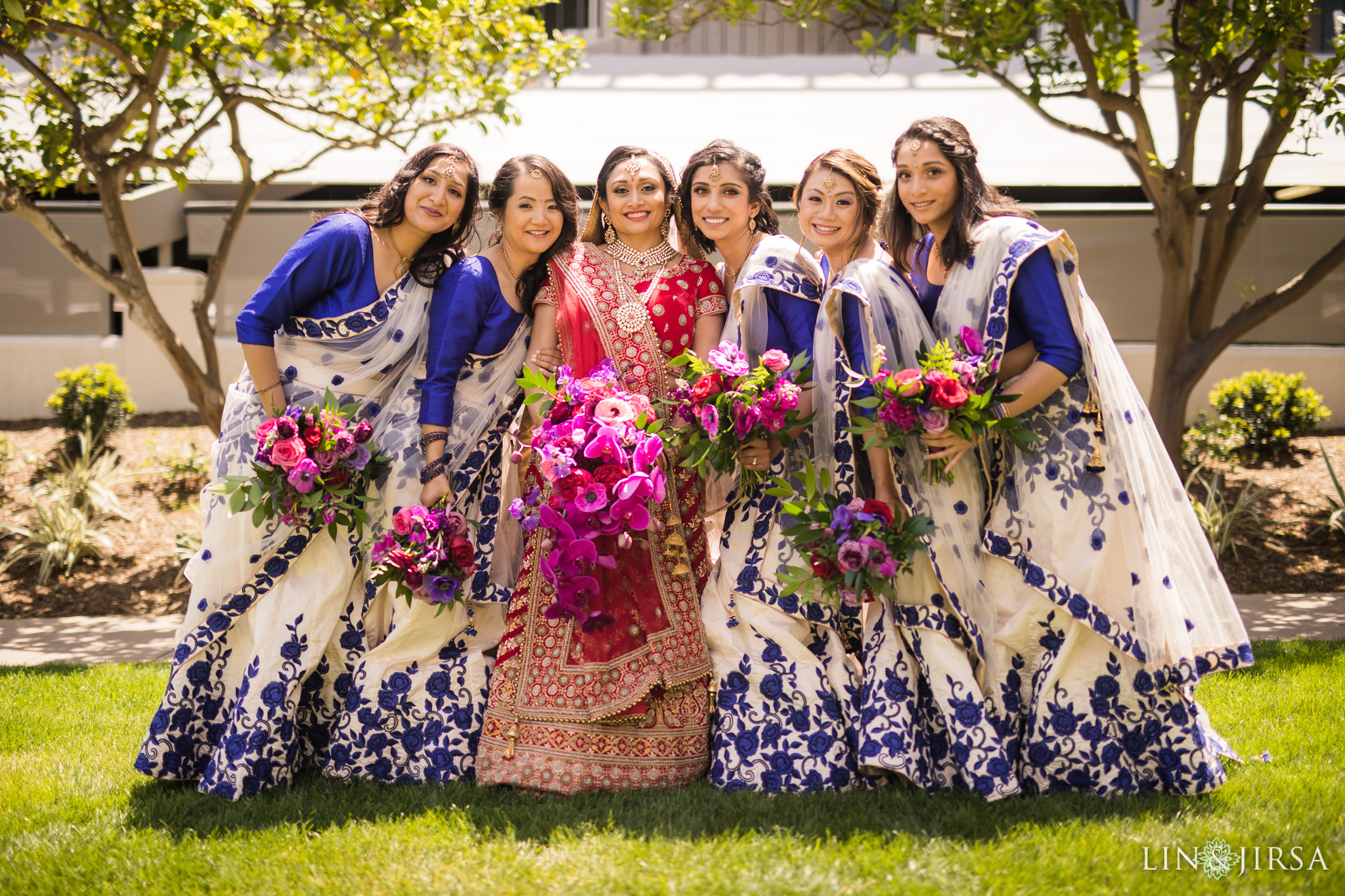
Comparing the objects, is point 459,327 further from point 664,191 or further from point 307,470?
point 664,191

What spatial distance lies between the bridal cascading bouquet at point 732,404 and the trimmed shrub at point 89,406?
20.6ft

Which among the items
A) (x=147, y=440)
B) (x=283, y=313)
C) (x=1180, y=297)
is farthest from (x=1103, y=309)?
(x=147, y=440)

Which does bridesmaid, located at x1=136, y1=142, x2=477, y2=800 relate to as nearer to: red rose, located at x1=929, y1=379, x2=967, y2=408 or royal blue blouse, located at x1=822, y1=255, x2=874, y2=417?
royal blue blouse, located at x1=822, y1=255, x2=874, y2=417

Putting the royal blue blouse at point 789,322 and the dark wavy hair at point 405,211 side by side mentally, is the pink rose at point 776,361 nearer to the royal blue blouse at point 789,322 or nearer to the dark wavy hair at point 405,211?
the royal blue blouse at point 789,322

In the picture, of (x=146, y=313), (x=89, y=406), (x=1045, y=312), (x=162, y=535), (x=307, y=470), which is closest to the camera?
(x=1045, y=312)

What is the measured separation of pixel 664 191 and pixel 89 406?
20.0 feet

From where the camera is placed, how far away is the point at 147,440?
27.0 feet

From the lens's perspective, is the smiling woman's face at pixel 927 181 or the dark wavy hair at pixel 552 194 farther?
the dark wavy hair at pixel 552 194

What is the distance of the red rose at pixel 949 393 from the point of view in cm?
292

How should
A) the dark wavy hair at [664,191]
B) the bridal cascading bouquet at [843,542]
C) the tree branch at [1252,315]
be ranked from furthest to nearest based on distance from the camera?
1. the tree branch at [1252,315]
2. the dark wavy hair at [664,191]
3. the bridal cascading bouquet at [843,542]

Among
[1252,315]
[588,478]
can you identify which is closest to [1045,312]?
[588,478]

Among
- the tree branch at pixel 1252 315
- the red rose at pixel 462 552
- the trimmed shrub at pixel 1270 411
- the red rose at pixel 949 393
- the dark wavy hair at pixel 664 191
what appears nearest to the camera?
the red rose at pixel 949 393

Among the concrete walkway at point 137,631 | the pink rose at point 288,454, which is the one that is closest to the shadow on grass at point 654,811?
the pink rose at point 288,454

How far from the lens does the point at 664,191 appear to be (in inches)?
144
